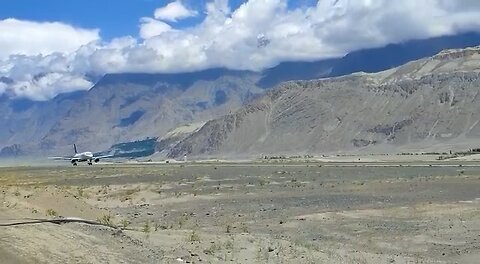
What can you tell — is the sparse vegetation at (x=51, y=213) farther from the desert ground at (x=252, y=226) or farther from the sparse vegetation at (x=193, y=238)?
the sparse vegetation at (x=193, y=238)

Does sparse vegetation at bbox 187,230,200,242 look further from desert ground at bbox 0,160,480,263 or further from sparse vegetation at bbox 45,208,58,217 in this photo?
sparse vegetation at bbox 45,208,58,217

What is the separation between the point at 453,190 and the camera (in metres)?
55.7

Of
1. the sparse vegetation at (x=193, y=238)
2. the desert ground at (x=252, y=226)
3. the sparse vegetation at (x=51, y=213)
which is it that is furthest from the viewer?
the sparse vegetation at (x=51, y=213)

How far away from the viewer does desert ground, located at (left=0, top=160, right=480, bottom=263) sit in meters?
22.9

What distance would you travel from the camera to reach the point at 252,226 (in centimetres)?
3562

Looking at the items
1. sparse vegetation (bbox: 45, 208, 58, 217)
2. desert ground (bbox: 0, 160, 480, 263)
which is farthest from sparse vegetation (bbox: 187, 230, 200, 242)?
sparse vegetation (bbox: 45, 208, 58, 217)

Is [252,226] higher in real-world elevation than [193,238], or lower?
lower

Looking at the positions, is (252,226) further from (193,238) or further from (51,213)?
(51,213)

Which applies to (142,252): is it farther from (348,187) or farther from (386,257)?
(348,187)

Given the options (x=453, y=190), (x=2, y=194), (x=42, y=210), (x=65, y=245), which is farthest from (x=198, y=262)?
(x=453, y=190)

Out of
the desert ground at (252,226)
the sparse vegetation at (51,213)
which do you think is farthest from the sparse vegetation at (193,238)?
the sparse vegetation at (51,213)

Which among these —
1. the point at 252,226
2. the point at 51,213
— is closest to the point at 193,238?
the point at 51,213

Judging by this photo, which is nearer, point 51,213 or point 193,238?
point 193,238

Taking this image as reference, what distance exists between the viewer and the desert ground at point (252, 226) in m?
22.9
